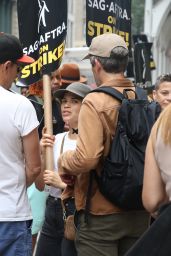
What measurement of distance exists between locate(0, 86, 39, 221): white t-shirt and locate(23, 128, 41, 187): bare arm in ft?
0.10

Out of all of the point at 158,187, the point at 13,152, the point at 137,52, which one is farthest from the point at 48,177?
the point at 137,52

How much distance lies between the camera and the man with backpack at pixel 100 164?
13.6ft

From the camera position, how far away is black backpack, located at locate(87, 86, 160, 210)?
4117 mm

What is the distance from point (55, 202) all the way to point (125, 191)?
1.47 meters

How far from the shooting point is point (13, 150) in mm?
4109

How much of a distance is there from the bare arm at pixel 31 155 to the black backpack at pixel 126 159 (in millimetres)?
372

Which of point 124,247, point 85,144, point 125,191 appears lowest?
point 124,247

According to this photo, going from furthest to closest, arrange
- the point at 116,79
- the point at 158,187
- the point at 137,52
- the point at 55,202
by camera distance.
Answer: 1. the point at 137,52
2. the point at 55,202
3. the point at 116,79
4. the point at 158,187

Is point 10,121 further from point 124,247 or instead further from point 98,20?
point 98,20

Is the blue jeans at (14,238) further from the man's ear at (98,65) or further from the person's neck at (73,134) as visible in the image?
the person's neck at (73,134)

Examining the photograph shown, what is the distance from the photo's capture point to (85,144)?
4117mm

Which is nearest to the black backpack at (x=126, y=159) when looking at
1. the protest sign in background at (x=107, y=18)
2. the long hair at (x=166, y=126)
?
the long hair at (x=166, y=126)

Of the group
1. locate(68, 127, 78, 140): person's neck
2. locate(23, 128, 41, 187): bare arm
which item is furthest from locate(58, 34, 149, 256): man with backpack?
locate(68, 127, 78, 140): person's neck

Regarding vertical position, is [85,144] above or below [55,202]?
above
